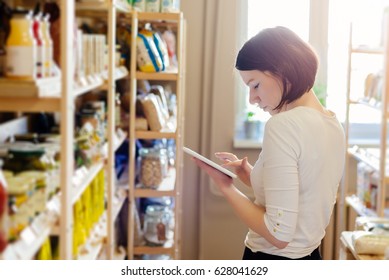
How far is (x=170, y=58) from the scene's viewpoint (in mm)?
2965

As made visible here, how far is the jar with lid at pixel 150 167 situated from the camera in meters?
2.47

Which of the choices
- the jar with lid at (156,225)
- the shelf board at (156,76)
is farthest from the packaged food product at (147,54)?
the jar with lid at (156,225)

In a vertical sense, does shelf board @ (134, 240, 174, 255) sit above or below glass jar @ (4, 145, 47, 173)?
below

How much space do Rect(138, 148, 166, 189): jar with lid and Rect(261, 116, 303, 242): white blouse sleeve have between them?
47.3 inches

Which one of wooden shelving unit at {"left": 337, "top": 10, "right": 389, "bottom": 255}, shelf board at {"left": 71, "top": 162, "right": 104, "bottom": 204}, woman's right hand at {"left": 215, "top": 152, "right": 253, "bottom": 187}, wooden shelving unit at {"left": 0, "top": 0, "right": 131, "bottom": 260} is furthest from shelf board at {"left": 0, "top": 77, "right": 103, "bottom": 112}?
wooden shelving unit at {"left": 337, "top": 10, "right": 389, "bottom": 255}

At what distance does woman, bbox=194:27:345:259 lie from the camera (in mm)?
1289

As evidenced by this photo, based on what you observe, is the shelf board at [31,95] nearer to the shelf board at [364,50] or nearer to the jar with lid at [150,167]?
the jar with lid at [150,167]

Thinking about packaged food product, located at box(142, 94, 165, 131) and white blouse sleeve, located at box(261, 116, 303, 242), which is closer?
white blouse sleeve, located at box(261, 116, 303, 242)

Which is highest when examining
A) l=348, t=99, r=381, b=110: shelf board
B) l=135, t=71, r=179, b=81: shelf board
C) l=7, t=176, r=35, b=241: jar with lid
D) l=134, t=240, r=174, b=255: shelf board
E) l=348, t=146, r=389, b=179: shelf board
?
l=135, t=71, r=179, b=81: shelf board

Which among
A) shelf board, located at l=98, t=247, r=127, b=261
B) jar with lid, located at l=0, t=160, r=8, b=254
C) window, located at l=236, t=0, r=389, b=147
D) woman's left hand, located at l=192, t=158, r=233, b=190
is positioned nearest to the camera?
jar with lid, located at l=0, t=160, r=8, b=254

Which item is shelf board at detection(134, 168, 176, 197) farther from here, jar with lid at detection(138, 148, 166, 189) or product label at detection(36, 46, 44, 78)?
product label at detection(36, 46, 44, 78)

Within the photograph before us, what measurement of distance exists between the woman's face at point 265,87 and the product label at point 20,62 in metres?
0.46

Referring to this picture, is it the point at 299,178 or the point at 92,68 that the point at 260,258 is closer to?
the point at 299,178

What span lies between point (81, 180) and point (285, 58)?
516 millimetres
